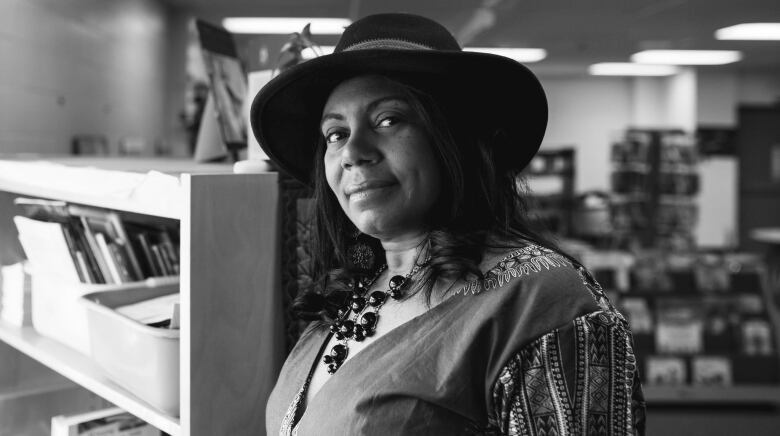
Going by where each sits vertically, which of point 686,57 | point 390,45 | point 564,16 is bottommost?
point 390,45

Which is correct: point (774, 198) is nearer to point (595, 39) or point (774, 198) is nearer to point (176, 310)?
point (595, 39)

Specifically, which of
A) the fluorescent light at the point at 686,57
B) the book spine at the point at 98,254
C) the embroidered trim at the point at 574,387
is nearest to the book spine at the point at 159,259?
the book spine at the point at 98,254

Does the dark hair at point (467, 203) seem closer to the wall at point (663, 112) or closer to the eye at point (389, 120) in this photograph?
the eye at point (389, 120)

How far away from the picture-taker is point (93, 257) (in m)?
1.58

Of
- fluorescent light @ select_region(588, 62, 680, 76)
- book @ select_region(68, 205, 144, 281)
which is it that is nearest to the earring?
book @ select_region(68, 205, 144, 281)

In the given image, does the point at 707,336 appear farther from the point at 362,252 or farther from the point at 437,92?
the point at 437,92

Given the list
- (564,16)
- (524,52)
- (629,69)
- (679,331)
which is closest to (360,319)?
(679,331)

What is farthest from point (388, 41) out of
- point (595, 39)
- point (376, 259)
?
point (595, 39)

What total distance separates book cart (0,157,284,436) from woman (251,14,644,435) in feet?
0.29

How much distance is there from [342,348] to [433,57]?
1.57ft

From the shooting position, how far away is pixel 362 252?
4.24 ft

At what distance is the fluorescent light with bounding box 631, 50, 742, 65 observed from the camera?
9.37m

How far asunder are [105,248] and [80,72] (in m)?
3.13

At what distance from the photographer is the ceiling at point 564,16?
637cm
